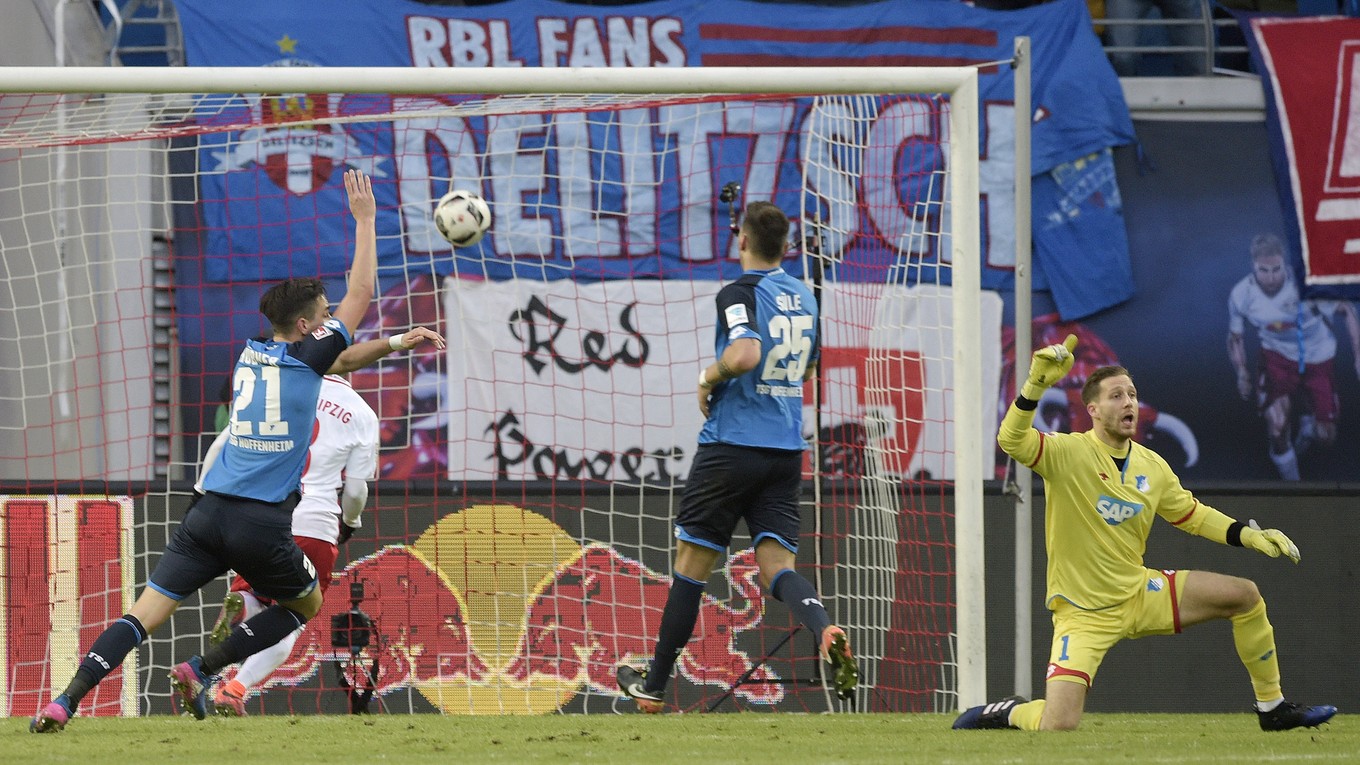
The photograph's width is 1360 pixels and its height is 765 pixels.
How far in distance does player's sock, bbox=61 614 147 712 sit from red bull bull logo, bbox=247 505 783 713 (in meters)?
2.38

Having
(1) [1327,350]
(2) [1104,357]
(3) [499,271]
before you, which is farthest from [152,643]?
(1) [1327,350]

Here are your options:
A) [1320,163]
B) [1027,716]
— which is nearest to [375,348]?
[1027,716]

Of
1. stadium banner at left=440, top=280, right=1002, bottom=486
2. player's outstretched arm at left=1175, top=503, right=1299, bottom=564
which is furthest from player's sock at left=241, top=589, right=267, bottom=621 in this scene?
player's outstretched arm at left=1175, top=503, right=1299, bottom=564

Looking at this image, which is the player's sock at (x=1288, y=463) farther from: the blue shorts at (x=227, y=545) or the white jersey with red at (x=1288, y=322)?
the blue shorts at (x=227, y=545)

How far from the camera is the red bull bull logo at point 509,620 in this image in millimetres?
7945

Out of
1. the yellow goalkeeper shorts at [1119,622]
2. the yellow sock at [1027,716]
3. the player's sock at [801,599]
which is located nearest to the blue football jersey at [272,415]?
the player's sock at [801,599]

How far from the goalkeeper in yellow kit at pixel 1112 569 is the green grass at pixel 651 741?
183 millimetres

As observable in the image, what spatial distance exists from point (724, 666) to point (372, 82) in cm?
339

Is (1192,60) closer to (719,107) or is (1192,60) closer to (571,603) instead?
(719,107)

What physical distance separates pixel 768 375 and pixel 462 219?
1441 mm

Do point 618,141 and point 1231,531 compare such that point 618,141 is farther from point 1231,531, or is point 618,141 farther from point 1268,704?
point 1268,704

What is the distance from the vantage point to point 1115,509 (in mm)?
5875

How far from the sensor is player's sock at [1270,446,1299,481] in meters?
11.6

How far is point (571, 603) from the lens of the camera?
8.04 m
